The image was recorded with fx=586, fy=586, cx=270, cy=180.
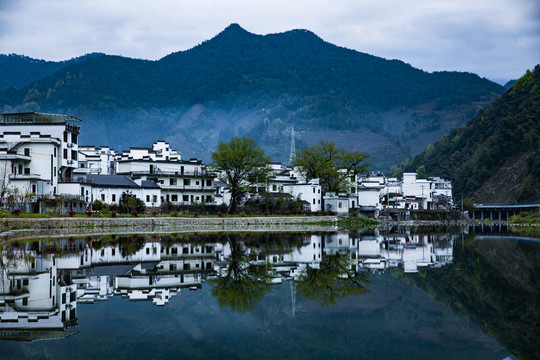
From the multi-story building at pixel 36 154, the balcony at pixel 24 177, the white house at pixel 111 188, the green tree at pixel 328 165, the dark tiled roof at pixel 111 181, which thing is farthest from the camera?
the green tree at pixel 328 165

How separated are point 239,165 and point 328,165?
15.0m

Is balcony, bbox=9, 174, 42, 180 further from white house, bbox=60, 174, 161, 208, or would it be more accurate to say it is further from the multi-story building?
white house, bbox=60, 174, 161, 208

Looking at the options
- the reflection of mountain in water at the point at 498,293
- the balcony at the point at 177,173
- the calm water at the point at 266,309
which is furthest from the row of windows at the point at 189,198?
the reflection of mountain in water at the point at 498,293

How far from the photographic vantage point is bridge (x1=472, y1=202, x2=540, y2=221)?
3768 inches

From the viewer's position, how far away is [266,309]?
1386cm

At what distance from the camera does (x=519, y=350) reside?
10.4m

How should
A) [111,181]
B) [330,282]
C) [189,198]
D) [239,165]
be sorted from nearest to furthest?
[330,282] < [111,181] < [239,165] < [189,198]

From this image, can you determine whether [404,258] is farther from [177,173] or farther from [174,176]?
[177,173]

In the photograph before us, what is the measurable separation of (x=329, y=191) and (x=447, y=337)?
225 feet

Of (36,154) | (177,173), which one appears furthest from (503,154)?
(36,154)

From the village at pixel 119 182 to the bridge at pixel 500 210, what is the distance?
868cm

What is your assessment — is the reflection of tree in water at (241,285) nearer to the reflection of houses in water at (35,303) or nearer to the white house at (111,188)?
the reflection of houses in water at (35,303)

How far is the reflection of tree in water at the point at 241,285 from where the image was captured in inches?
590

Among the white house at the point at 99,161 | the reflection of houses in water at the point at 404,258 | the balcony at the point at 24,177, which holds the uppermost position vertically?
the white house at the point at 99,161
